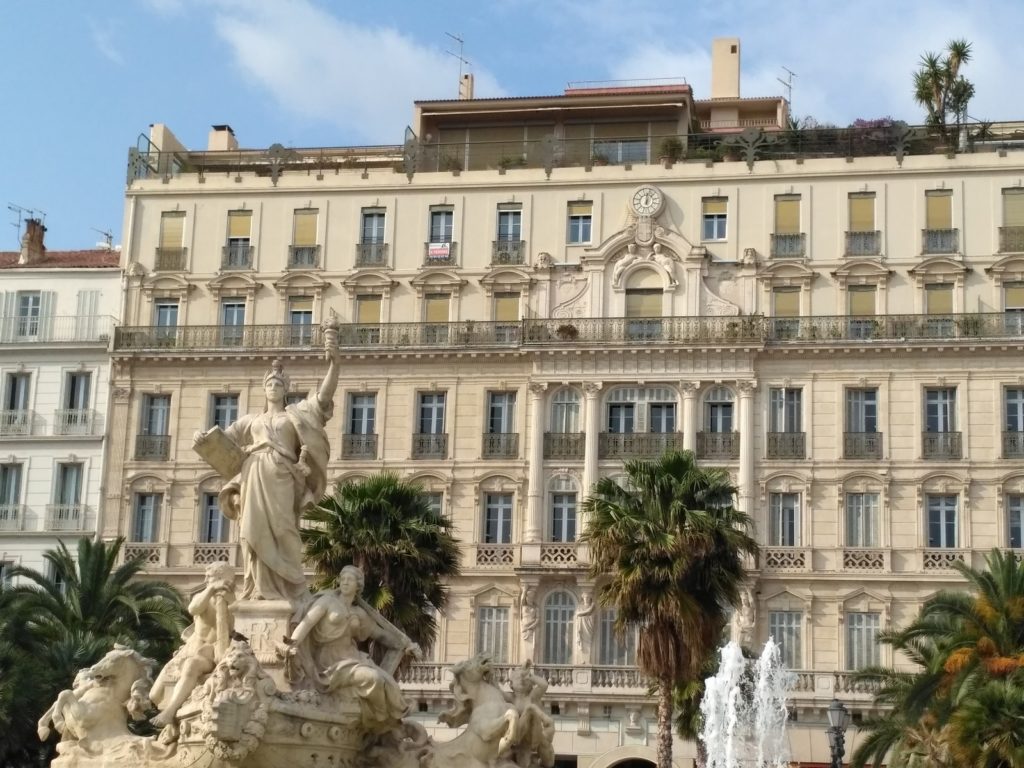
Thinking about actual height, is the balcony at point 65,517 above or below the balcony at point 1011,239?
below

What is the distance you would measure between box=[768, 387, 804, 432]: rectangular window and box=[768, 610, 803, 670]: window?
548 centimetres

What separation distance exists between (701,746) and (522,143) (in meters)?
25.4

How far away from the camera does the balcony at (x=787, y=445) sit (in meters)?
54.0

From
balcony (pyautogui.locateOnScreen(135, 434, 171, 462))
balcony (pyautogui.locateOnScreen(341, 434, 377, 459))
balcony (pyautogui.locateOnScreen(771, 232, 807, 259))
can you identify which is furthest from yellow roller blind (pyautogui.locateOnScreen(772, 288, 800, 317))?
balcony (pyautogui.locateOnScreen(135, 434, 171, 462))

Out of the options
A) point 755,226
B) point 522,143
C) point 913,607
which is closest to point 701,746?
point 913,607

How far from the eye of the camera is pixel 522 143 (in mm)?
61219

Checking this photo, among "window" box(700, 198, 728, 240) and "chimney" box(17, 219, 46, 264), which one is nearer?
"window" box(700, 198, 728, 240)

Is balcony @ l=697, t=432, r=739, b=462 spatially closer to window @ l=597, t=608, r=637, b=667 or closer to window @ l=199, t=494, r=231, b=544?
window @ l=597, t=608, r=637, b=667

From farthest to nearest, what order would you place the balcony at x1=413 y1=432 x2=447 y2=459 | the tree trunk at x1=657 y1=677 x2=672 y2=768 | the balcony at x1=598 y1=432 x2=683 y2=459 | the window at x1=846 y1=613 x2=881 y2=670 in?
the balcony at x1=413 y1=432 x2=447 y2=459 → the balcony at x1=598 y1=432 x2=683 y2=459 → the window at x1=846 y1=613 x2=881 y2=670 → the tree trunk at x1=657 y1=677 x2=672 y2=768

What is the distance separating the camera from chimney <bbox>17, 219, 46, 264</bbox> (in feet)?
205

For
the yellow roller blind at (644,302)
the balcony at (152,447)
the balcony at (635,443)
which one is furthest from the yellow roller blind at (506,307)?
the balcony at (152,447)

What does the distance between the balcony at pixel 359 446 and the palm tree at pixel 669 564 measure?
1881cm

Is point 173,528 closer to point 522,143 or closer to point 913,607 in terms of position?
point 522,143

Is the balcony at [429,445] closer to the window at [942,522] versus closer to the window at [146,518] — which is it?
the window at [146,518]
